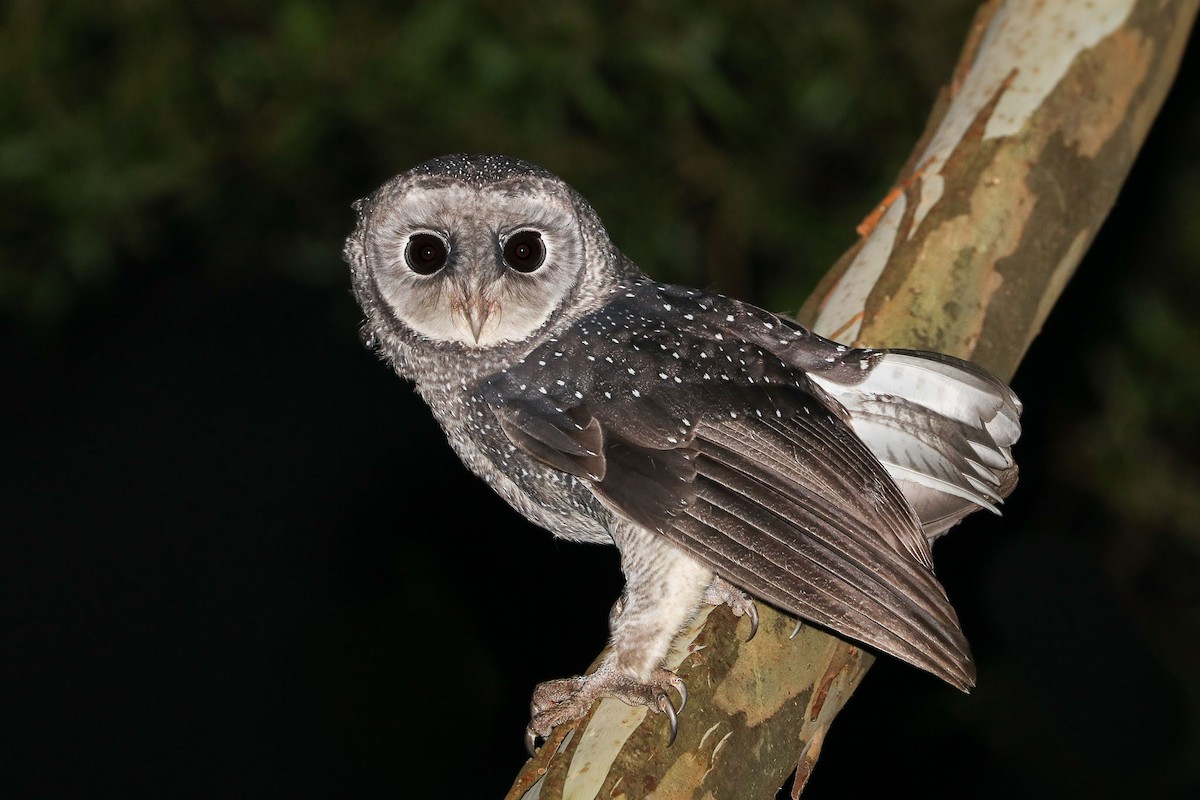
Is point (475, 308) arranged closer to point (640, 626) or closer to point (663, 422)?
point (663, 422)

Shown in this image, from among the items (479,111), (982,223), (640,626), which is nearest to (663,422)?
(640,626)

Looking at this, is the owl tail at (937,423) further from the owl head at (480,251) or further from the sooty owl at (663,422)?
the owl head at (480,251)

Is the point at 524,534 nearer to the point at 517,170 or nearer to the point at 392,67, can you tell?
the point at 392,67

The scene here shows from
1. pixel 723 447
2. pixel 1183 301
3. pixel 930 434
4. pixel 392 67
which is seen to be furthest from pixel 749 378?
pixel 1183 301

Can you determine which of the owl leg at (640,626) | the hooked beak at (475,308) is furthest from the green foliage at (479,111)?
the owl leg at (640,626)

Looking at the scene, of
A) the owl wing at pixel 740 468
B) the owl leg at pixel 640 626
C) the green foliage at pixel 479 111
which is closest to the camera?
the owl wing at pixel 740 468

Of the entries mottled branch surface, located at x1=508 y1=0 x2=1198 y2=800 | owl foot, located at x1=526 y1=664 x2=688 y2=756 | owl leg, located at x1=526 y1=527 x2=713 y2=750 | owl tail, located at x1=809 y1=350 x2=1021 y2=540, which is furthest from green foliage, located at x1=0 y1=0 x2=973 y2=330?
owl foot, located at x1=526 y1=664 x2=688 y2=756
